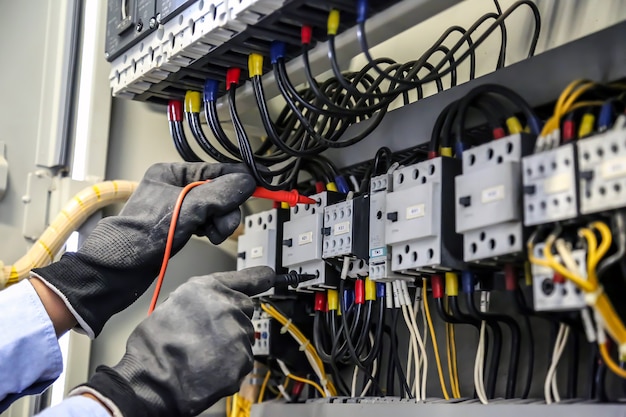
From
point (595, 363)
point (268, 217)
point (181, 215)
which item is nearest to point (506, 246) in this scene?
point (595, 363)

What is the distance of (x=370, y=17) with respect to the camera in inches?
47.4

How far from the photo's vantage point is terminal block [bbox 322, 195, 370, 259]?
53.4 inches

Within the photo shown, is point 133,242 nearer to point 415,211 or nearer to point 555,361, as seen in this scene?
point 415,211

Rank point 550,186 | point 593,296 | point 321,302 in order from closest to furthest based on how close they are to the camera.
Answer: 1. point 593,296
2. point 550,186
3. point 321,302

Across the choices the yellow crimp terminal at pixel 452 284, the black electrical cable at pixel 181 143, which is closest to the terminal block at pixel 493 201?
the yellow crimp terminal at pixel 452 284

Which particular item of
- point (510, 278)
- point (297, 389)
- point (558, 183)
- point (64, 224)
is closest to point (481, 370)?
point (510, 278)

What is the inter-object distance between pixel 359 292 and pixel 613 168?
62 centimetres

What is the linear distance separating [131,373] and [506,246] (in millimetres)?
566

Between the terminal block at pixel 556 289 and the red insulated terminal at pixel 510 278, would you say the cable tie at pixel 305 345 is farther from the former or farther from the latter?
the terminal block at pixel 556 289

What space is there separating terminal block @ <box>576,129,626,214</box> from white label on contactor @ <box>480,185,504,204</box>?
13cm

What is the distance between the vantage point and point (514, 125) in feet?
3.65

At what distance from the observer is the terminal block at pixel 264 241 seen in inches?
62.2

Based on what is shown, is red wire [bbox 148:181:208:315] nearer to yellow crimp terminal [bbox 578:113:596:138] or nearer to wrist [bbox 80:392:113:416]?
wrist [bbox 80:392:113:416]

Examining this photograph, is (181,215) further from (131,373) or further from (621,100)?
(621,100)
